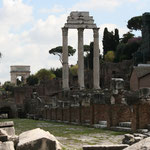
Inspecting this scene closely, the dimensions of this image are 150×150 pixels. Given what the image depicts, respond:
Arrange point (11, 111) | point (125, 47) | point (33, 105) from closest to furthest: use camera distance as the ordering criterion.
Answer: point (33, 105), point (11, 111), point (125, 47)

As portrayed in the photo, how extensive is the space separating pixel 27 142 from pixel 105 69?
6360cm

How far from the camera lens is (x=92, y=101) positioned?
21.7 metres

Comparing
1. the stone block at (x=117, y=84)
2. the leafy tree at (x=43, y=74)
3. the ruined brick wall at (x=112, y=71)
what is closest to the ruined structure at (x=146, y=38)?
the ruined brick wall at (x=112, y=71)

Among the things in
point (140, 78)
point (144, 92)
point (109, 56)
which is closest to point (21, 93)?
point (109, 56)

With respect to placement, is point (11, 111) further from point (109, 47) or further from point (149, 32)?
point (109, 47)

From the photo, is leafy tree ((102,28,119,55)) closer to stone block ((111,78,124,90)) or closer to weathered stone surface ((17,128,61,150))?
stone block ((111,78,124,90))

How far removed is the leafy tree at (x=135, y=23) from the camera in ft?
268

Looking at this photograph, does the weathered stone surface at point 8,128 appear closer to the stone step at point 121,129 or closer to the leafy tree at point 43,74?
the stone step at point 121,129

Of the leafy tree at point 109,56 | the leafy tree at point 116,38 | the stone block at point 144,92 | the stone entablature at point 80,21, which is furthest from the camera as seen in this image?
the leafy tree at point 116,38

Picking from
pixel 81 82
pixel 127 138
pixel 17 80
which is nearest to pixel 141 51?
pixel 81 82

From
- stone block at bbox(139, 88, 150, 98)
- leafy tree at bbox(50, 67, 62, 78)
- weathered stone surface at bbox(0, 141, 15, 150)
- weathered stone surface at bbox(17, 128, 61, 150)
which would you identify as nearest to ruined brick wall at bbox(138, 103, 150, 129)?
stone block at bbox(139, 88, 150, 98)

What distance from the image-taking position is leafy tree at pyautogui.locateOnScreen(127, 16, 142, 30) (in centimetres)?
8162

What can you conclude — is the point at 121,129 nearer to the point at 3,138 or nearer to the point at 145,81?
the point at 3,138

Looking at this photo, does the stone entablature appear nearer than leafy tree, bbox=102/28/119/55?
Yes
